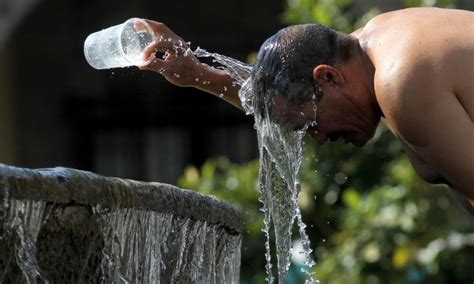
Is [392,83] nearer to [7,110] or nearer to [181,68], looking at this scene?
[181,68]

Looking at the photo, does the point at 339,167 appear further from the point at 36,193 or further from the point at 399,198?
the point at 36,193

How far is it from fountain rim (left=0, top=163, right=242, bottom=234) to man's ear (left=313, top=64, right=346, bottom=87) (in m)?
0.41

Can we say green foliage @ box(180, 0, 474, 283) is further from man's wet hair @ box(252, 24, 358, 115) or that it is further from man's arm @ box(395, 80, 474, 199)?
man's arm @ box(395, 80, 474, 199)

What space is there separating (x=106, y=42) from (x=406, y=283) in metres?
3.18

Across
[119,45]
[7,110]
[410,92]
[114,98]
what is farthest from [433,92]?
[114,98]

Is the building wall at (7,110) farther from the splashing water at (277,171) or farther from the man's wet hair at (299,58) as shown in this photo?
the man's wet hair at (299,58)

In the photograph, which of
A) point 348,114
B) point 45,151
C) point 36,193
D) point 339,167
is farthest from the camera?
point 45,151

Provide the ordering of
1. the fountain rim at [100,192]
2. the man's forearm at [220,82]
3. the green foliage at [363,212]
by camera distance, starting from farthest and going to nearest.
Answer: the green foliage at [363,212], the man's forearm at [220,82], the fountain rim at [100,192]

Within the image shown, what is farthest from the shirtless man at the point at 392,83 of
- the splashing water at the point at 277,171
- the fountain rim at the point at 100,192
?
the fountain rim at the point at 100,192

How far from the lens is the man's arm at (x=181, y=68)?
4.29m

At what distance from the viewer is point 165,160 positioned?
39.9 feet

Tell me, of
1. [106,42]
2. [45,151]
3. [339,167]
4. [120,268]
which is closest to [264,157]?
[106,42]

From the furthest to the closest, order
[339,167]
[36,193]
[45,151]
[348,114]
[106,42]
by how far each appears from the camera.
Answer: [45,151], [339,167], [106,42], [348,114], [36,193]

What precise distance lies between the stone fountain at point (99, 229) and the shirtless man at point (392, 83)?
0.35 metres
